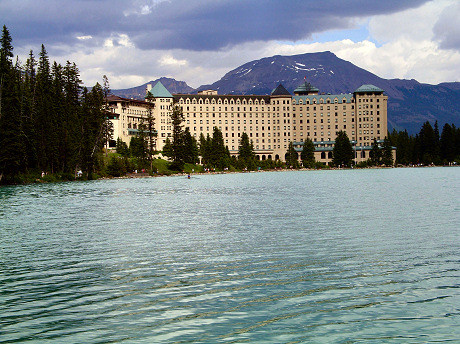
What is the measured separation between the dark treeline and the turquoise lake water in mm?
69577

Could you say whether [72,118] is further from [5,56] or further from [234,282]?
[234,282]

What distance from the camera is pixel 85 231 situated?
34438 millimetres

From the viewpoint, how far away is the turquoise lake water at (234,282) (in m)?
13.8

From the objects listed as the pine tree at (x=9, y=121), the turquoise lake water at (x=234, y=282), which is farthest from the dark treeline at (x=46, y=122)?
the turquoise lake water at (x=234, y=282)

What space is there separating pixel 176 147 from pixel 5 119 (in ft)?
278

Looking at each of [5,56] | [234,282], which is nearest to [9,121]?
[5,56]

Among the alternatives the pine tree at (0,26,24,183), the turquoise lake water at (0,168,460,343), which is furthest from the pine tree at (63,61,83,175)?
the turquoise lake water at (0,168,460,343)

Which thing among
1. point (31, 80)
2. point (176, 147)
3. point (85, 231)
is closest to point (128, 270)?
point (85, 231)

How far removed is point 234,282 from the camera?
62.0 feet

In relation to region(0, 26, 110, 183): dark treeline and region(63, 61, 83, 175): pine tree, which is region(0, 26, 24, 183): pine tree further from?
region(63, 61, 83, 175): pine tree

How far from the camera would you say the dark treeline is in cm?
10088

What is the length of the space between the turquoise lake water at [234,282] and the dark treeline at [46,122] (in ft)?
228

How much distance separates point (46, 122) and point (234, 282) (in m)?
111

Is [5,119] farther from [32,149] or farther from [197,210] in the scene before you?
[197,210]
